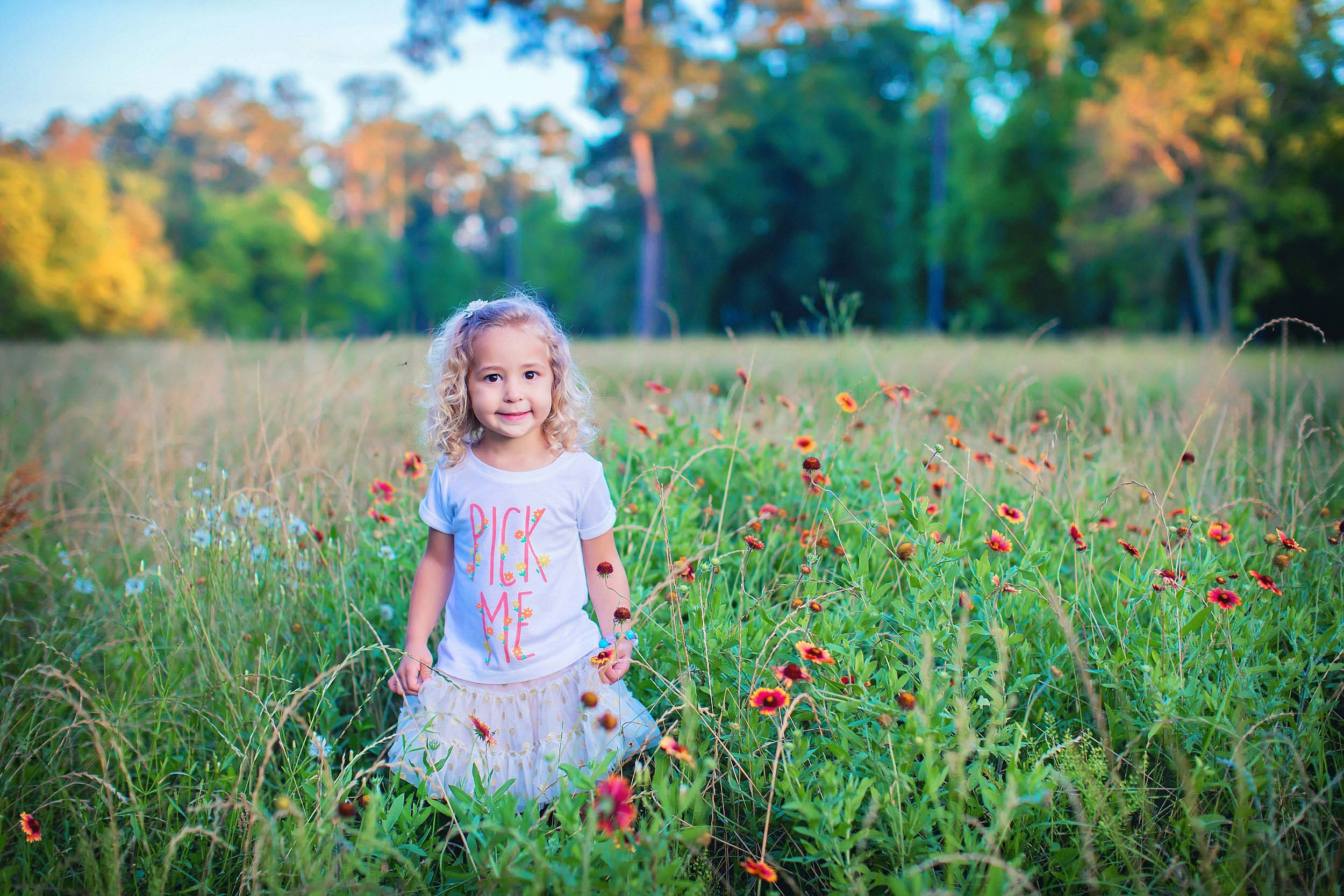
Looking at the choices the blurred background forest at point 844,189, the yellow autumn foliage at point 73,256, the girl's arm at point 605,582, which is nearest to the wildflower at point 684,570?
the girl's arm at point 605,582

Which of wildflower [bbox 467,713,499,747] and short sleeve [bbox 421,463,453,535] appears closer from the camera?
wildflower [bbox 467,713,499,747]

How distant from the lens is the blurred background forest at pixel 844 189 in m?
15.0

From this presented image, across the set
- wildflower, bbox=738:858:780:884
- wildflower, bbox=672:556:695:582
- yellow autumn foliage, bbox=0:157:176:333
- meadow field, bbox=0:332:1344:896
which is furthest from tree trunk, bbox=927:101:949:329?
yellow autumn foliage, bbox=0:157:176:333

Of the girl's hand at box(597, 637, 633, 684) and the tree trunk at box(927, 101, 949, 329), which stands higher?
the tree trunk at box(927, 101, 949, 329)

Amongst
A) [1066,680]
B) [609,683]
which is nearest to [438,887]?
[609,683]

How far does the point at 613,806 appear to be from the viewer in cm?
124

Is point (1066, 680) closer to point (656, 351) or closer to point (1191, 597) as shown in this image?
point (1191, 597)

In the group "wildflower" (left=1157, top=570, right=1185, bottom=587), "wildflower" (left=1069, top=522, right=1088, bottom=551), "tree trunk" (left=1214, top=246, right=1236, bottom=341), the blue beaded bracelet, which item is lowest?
the blue beaded bracelet

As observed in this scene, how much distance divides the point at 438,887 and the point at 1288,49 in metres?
19.5

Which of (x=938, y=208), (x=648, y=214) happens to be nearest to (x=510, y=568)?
(x=648, y=214)

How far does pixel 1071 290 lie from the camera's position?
22.3 m

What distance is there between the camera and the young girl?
1.80m

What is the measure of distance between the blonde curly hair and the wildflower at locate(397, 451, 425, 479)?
480 millimetres

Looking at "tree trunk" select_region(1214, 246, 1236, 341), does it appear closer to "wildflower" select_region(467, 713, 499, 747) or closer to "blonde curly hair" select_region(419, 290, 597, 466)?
"blonde curly hair" select_region(419, 290, 597, 466)
